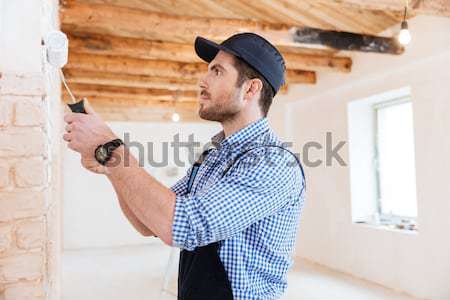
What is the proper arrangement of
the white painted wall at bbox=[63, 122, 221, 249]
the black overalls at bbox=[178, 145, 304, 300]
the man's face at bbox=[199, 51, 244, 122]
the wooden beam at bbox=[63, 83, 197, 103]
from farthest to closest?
the white painted wall at bbox=[63, 122, 221, 249]
the wooden beam at bbox=[63, 83, 197, 103]
the man's face at bbox=[199, 51, 244, 122]
the black overalls at bbox=[178, 145, 304, 300]

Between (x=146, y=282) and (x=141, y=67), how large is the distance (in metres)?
2.40

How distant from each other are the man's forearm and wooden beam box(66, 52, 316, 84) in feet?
13.1

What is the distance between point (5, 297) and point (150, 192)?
52cm

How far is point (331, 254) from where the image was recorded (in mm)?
5156

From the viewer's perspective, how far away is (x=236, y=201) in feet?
3.04

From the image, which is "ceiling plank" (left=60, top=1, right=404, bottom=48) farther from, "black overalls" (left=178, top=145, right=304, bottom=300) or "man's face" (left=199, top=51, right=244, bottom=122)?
"black overalls" (left=178, top=145, right=304, bottom=300)

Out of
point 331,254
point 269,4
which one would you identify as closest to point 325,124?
point 331,254

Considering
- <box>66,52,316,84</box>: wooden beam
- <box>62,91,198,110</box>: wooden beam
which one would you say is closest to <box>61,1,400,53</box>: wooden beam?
<box>66,52,316,84</box>: wooden beam

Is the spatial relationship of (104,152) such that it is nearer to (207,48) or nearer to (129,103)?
(207,48)

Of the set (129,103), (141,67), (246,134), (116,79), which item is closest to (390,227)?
(141,67)

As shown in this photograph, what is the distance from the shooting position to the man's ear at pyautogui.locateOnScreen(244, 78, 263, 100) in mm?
1165

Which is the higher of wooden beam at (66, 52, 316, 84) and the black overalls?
wooden beam at (66, 52, 316, 84)

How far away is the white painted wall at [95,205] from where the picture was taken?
707cm

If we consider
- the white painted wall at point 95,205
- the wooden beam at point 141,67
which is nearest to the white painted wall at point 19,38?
the wooden beam at point 141,67
